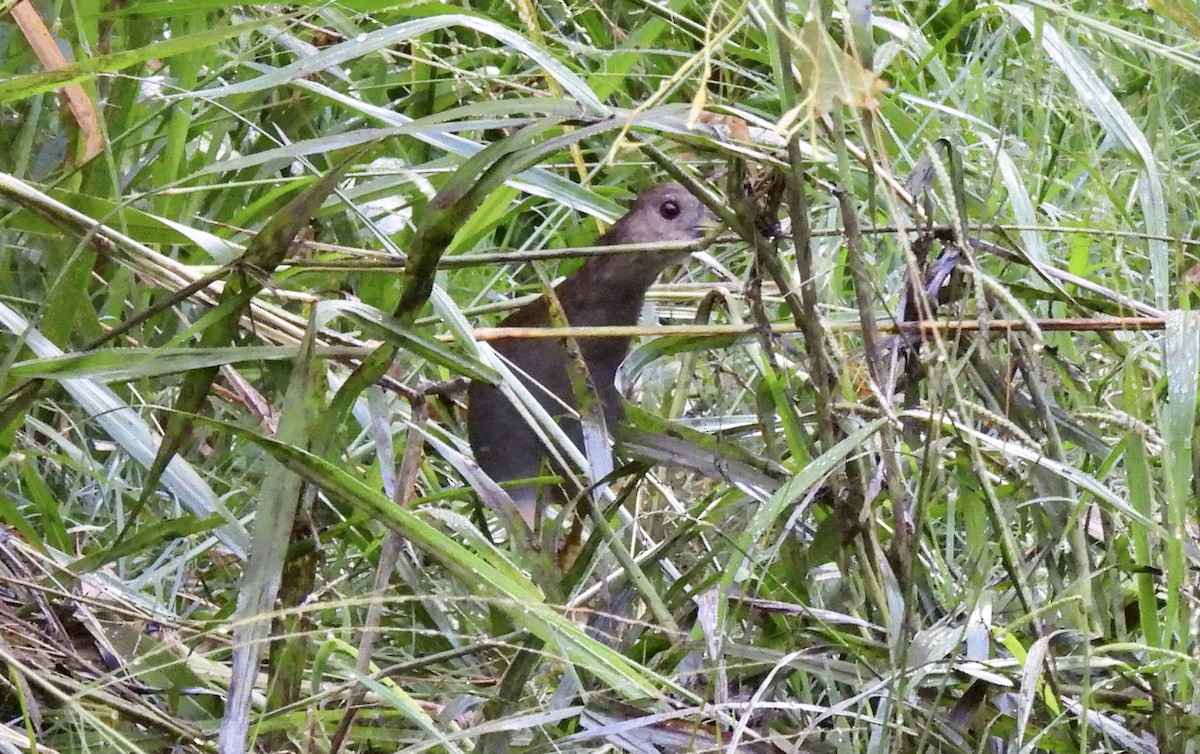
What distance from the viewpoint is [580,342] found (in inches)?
75.2

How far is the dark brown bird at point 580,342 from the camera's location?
172 centimetres

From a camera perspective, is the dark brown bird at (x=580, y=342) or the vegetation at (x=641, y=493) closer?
the vegetation at (x=641, y=493)

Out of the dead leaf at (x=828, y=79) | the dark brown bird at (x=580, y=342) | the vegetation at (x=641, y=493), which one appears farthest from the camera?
the dark brown bird at (x=580, y=342)

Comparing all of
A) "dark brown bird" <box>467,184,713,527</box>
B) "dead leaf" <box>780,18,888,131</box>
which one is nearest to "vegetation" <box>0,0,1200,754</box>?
"dead leaf" <box>780,18,888,131</box>

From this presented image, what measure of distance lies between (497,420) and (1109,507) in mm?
873

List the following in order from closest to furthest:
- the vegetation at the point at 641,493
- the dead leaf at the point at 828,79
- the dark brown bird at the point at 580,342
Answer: the dead leaf at the point at 828,79
the vegetation at the point at 641,493
the dark brown bird at the point at 580,342

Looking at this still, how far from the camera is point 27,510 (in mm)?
1403

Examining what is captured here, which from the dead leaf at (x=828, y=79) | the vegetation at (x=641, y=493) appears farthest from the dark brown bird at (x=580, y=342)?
the dead leaf at (x=828, y=79)

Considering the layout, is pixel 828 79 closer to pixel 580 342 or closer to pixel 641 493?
pixel 641 493

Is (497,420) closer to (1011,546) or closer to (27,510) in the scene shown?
(27,510)

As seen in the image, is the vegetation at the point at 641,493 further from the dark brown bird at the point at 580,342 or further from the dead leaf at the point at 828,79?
the dark brown bird at the point at 580,342

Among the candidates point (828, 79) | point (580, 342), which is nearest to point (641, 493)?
point (580, 342)

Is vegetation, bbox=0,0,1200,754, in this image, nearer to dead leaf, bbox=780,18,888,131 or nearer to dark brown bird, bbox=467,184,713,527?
dead leaf, bbox=780,18,888,131

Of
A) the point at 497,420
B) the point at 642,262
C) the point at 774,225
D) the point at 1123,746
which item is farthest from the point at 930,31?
the point at 1123,746
